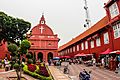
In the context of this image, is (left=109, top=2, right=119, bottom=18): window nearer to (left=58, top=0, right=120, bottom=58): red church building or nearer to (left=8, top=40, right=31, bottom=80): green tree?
(left=58, top=0, right=120, bottom=58): red church building

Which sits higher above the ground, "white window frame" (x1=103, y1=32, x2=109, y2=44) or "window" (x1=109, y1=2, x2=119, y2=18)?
"window" (x1=109, y1=2, x2=119, y2=18)

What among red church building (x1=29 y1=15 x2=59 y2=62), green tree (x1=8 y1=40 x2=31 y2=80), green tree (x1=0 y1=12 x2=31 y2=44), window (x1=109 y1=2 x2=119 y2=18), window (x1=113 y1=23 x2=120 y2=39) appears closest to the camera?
green tree (x1=8 y1=40 x2=31 y2=80)

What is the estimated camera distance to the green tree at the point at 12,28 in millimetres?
38812

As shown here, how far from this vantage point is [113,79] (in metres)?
22.0

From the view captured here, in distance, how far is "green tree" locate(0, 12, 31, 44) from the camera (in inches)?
1528

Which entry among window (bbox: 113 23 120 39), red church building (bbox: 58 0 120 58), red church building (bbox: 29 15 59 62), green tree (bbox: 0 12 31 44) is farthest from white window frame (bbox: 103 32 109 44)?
red church building (bbox: 29 15 59 62)

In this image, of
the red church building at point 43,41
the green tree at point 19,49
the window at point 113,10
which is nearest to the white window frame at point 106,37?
the window at point 113,10

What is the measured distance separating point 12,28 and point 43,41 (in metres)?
14.7

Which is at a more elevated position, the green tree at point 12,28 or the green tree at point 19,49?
the green tree at point 12,28

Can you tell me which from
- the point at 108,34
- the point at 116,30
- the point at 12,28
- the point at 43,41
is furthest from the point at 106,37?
the point at 43,41

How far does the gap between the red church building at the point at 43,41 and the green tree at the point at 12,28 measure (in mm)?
10929

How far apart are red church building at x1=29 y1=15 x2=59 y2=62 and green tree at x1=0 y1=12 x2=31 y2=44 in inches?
430

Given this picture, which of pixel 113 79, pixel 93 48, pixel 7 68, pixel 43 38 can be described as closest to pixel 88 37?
pixel 93 48

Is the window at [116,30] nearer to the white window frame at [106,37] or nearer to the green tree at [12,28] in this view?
the white window frame at [106,37]
